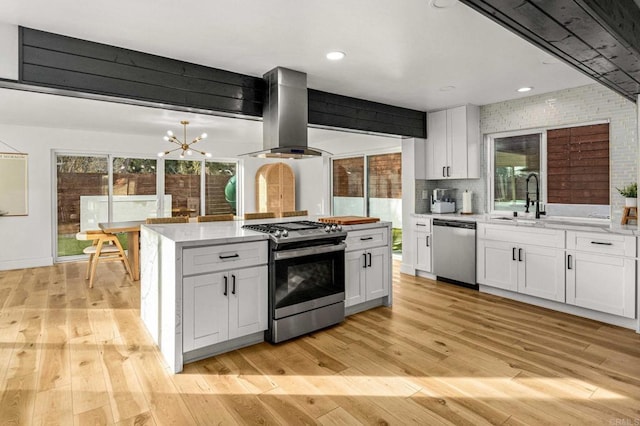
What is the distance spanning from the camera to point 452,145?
196 inches

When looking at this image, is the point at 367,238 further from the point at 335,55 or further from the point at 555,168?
the point at 555,168

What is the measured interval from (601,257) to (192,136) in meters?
6.41

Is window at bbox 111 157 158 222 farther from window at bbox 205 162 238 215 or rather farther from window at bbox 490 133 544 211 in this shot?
window at bbox 490 133 544 211

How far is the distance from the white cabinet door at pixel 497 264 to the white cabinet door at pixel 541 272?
0.23 feet

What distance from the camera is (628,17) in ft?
6.80

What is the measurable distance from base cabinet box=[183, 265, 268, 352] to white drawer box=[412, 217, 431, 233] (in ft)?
9.33

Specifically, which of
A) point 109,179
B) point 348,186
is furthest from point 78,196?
point 348,186

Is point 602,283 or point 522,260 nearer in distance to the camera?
point 602,283

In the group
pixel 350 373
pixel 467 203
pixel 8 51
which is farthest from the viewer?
pixel 467 203

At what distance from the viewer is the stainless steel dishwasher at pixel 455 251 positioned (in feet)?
14.6

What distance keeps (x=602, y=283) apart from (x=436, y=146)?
2.60 meters

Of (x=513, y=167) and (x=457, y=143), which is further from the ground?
(x=457, y=143)

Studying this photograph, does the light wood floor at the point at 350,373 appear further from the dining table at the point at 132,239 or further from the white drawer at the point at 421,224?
the white drawer at the point at 421,224

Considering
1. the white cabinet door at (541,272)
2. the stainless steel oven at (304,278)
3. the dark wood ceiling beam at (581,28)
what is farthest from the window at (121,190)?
the dark wood ceiling beam at (581,28)
